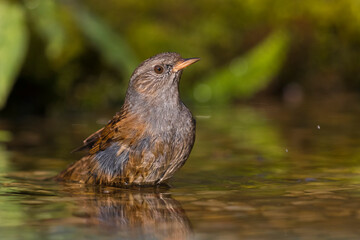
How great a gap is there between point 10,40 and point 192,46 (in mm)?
2875

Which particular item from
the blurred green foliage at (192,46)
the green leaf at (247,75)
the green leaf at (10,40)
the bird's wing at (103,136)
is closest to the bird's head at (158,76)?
the bird's wing at (103,136)

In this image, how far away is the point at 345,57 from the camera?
10.5 meters

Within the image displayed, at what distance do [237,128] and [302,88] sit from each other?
10.0ft

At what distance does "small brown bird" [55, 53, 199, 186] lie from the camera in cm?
498

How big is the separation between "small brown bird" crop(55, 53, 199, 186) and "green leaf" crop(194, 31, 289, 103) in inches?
163

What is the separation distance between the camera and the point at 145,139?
5.01 meters

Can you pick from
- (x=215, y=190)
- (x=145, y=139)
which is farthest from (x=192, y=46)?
(x=215, y=190)

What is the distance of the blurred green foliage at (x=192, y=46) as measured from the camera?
8.98 meters

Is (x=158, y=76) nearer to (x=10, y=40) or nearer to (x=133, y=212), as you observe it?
(x=133, y=212)

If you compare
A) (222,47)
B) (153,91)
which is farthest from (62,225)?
(222,47)

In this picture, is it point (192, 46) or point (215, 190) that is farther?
point (192, 46)

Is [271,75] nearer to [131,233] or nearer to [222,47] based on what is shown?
[222,47]

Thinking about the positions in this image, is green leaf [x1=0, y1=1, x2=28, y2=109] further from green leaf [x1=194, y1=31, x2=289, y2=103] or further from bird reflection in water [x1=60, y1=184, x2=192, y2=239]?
bird reflection in water [x1=60, y1=184, x2=192, y2=239]

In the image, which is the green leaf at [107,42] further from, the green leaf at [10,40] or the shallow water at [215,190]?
the green leaf at [10,40]
